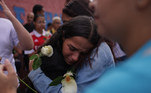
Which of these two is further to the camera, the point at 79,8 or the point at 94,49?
the point at 79,8

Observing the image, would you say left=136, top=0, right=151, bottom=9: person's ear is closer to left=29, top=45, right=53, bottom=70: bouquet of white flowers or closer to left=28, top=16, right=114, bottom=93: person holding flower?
left=28, top=16, right=114, bottom=93: person holding flower

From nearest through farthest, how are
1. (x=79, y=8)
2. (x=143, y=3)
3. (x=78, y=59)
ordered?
(x=143, y=3) < (x=78, y=59) < (x=79, y=8)

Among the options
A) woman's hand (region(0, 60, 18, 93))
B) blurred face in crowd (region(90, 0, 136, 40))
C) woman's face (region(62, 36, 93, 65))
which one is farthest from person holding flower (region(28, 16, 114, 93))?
blurred face in crowd (region(90, 0, 136, 40))

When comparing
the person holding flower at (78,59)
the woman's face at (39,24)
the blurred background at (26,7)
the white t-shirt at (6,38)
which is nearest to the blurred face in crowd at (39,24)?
the woman's face at (39,24)

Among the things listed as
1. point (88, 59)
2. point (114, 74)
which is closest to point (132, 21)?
point (114, 74)

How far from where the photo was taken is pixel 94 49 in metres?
1.22

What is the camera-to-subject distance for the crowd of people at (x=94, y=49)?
12.8 inches

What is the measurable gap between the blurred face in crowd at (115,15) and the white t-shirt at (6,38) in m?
1.22

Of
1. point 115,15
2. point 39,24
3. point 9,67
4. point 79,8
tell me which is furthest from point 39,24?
point 115,15

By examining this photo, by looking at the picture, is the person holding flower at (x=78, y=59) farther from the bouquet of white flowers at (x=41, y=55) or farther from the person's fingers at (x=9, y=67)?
the person's fingers at (x=9, y=67)

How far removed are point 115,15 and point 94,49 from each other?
2.64 feet

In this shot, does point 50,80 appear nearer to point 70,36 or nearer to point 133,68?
point 70,36

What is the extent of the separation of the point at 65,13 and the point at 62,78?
3.18 ft

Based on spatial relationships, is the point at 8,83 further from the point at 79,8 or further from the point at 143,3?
the point at 79,8
